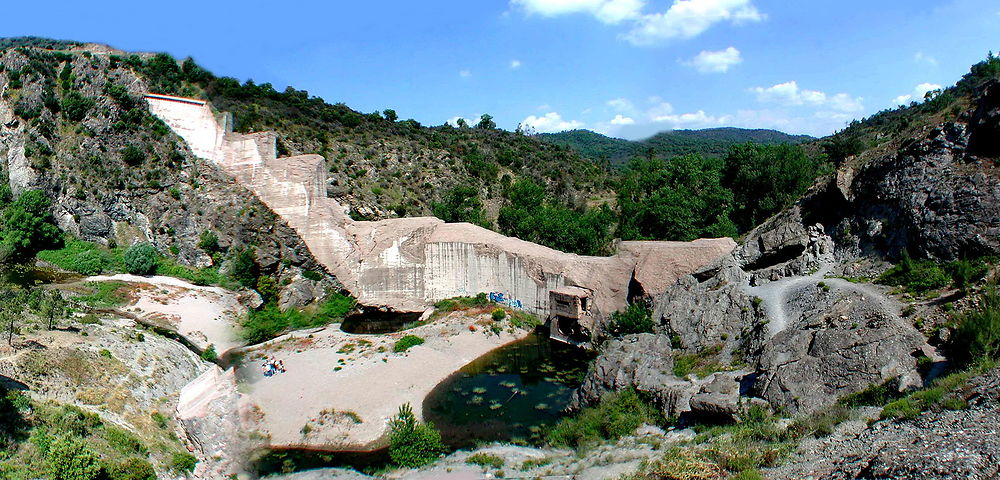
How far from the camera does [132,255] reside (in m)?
29.3

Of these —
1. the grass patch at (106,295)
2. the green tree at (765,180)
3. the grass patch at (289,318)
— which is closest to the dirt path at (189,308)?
the grass patch at (106,295)

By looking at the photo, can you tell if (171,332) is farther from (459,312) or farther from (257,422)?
(459,312)

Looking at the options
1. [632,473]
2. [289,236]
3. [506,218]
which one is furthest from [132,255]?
[632,473]

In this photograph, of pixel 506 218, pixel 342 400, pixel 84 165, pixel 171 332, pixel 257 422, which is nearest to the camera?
pixel 257 422

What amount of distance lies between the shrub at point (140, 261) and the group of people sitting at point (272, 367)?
10644 mm

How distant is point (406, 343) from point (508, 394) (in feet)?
19.5

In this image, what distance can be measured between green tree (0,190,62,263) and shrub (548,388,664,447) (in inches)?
1136

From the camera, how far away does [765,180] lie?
4047 cm

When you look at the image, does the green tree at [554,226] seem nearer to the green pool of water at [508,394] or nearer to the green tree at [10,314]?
the green pool of water at [508,394]

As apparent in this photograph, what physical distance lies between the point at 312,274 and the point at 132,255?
8.88m

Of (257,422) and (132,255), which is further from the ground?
(132,255)

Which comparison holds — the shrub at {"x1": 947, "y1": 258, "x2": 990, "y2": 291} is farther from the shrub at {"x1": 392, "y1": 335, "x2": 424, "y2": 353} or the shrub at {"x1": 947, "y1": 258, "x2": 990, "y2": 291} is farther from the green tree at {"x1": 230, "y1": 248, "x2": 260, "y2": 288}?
the green tree at {"x1": 230, "y1": 248, "x2": 260, "y2": 288}

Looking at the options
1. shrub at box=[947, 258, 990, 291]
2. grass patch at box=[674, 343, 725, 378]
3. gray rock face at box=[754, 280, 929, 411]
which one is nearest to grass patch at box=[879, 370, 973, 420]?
gray rock face at box=[754, 280, 929, 411]

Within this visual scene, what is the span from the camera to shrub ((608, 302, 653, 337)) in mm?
23578
